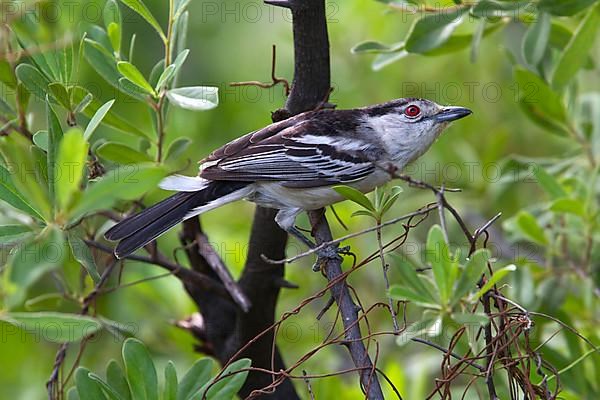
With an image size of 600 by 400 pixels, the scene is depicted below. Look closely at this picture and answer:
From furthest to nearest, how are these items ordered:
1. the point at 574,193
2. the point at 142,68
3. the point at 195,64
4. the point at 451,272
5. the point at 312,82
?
the point at 195,64, the point at 142,68, the point at 574,193, the point at 312,82, the point at 451,272

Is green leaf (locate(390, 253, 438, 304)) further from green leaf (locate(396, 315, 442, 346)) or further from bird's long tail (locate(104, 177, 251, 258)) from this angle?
bird's long tail (locate(104, 177, 251, 258))

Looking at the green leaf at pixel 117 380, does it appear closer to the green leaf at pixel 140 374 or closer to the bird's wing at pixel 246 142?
the green leaf at pixel 140 374

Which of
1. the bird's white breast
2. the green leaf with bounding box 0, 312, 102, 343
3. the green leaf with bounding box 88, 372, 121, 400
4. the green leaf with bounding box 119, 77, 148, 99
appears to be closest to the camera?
the green leaf with bounding box 0, 312, 102, 343

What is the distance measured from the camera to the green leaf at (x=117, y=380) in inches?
108

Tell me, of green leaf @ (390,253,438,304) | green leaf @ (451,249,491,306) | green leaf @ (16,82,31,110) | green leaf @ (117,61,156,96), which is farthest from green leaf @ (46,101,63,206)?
green leaf @ (451,249,491,306)

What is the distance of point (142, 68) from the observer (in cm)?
597

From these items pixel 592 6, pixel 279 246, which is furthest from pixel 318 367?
pixel 592 6

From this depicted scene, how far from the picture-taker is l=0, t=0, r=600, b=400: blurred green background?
4574 mm

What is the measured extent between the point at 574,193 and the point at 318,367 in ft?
5.70

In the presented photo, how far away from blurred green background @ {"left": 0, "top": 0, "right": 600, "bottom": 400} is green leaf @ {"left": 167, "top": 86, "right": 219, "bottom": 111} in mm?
1220

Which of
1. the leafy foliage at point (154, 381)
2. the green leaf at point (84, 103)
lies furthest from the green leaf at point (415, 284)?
the green leaf at point (84, 103)

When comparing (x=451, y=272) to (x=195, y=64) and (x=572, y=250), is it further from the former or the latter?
(x=195, y=64)

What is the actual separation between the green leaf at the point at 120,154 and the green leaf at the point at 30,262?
1.29 meters

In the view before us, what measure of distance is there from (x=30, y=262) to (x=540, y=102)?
114 inches
